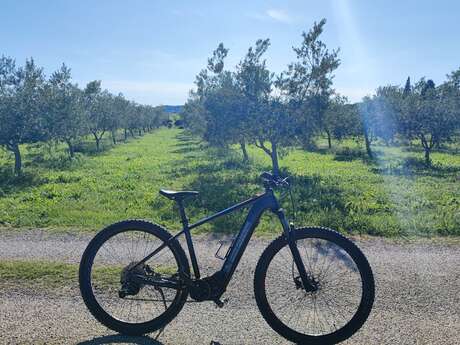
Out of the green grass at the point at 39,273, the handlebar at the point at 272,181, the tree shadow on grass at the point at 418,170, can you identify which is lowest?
the tree shadow on grass at the point at 418,170

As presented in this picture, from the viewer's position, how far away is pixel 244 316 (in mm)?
4062

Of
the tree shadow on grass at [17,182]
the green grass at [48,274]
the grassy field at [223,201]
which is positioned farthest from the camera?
the tree shadow on grass at [17,182]

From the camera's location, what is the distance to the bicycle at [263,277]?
350 cm

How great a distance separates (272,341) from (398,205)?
8.37 m

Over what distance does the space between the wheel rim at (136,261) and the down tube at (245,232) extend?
53 centimetres

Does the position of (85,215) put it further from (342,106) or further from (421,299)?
(342,106)

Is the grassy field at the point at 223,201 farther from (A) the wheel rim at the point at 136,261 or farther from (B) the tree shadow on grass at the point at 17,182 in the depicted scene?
(A) the wheel rim at the point at 136,261

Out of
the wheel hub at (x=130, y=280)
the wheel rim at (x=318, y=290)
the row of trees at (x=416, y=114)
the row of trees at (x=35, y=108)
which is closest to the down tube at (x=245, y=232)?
the wheel rim at (x=318, y=290)

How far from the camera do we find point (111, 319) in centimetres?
372

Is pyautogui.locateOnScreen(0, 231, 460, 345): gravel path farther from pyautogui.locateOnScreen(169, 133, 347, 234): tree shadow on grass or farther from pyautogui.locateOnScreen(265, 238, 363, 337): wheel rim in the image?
pyautogui.locateOnScreen(169, 133, 347, 234): tree shadow on grass

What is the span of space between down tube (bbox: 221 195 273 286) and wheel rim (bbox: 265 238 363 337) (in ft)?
1.14

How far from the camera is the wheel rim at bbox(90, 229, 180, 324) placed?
3.72 m

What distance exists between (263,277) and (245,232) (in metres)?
0.48

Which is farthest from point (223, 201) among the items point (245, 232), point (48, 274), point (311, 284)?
point (311, 284)
